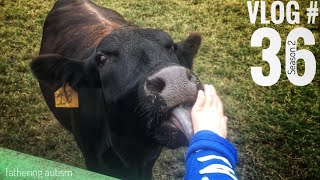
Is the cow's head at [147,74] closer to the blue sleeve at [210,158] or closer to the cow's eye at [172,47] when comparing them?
the cow's eye at [172,47]

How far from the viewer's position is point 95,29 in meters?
1.64

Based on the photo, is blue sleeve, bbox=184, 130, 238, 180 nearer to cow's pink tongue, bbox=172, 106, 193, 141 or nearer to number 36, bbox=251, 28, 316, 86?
cow's pink tongue, bbox=172, 106, 193, 141

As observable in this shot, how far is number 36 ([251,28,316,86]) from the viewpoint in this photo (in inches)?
54.9

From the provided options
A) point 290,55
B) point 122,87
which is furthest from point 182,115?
point 290,55

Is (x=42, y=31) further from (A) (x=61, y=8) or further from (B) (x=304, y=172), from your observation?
(B) (x=304, y=172)

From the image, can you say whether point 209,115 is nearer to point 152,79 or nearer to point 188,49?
point 152,79

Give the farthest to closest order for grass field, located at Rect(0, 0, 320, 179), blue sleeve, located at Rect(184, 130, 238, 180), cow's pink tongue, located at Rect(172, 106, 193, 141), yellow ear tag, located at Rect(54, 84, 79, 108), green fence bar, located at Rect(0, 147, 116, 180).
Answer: grass field, located at Rect(0, 0, 320, 179) → yellow ear tag, located at Rect(54, 84, 79, 108) → cow's pink tongue, located at Rect(172, 106, 193, 141) → green fence bar, located at Rect(0, 147, 116, 180) → blue sleeve, located at Rect(184, 130, 238, 180)

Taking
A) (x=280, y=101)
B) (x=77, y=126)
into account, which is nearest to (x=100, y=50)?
(x=77, y=126)

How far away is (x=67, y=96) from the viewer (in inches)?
53.7

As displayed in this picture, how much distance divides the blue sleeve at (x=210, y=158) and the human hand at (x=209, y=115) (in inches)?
0.6

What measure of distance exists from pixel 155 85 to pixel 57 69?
16.1 inches

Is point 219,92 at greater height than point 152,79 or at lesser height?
lesser

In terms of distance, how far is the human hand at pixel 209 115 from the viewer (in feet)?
2.23

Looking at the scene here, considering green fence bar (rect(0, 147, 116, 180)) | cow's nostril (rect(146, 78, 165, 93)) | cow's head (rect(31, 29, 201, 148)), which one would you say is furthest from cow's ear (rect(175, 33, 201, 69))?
green fence bar (rect(0, 147, 116, 180))
